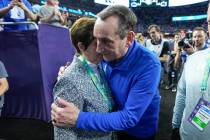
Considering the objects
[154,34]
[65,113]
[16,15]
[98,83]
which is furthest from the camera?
[154,34]

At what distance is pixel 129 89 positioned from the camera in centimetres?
152

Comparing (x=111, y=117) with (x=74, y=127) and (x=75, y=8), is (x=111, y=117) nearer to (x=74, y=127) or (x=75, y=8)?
(x=74, y=127)

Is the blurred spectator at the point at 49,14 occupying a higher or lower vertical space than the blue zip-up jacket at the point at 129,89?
higher

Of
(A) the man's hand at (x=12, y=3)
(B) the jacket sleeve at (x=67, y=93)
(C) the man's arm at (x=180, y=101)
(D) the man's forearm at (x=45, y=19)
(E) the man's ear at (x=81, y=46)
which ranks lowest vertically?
(C) the man's arm at (x=180, y=101)

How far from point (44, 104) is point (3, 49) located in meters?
1.05

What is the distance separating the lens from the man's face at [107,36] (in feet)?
4.53

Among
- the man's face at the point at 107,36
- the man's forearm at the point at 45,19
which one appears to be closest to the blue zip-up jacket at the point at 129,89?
the man's face at the point at 107,36

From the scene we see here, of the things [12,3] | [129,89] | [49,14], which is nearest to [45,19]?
[49,14]

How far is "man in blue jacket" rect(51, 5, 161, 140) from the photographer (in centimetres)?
136

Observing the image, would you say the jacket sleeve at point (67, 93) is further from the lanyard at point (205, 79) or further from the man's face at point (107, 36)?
the lanyard at point (205, 79)

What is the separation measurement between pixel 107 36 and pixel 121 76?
0.28 meters

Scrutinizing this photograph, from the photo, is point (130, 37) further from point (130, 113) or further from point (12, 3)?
point (12, 3)

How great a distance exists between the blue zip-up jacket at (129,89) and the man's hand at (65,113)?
1.1 inches

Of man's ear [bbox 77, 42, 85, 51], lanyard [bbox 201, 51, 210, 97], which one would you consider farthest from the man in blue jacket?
lanyard [bbox 201, 51, 210, 97]
